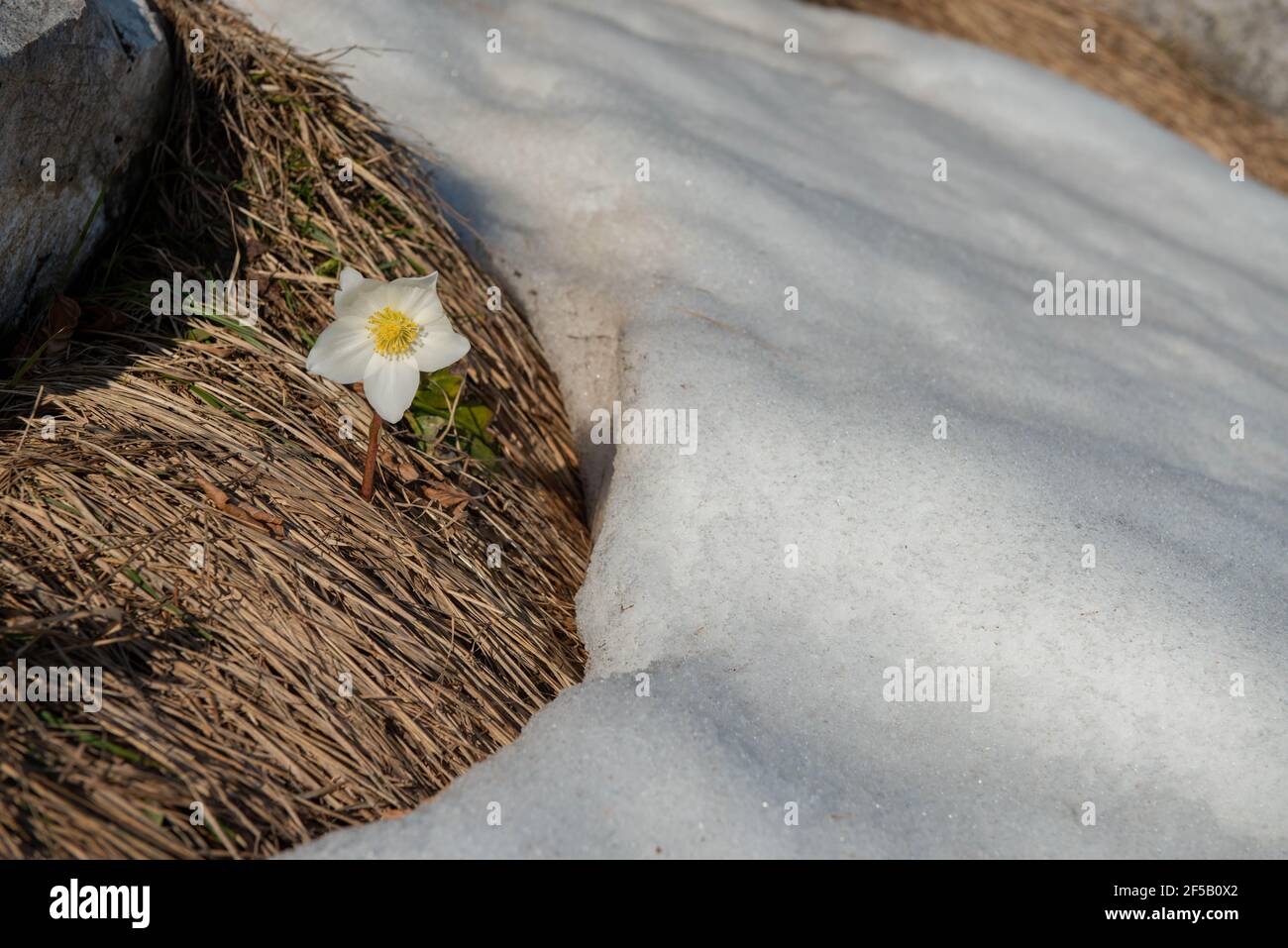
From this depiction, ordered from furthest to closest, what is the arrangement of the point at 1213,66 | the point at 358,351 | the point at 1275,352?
the point at 1213,66, the point at 1275,352, the point at 358,351

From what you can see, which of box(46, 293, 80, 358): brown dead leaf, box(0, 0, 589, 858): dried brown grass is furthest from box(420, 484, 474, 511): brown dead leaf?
box(46, 293, 80, 358): brown dead leaf

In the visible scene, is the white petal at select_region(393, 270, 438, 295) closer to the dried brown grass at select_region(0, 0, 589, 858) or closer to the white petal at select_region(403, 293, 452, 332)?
the white petal at select_region(403, 293, 452, 332)

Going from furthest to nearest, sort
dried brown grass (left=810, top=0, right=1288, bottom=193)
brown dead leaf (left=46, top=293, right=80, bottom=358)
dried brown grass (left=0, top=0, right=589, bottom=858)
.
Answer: dried brown grass (left=810, top=0, right=1288, bottom=193)
brown dead leaf (left=46, top=293, right=80, bottom=358)
dried brown grass (left=0, top=0, right=589, bottom=858)

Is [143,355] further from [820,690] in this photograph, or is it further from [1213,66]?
[1213,66]

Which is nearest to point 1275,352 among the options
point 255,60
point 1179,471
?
point 1179,471

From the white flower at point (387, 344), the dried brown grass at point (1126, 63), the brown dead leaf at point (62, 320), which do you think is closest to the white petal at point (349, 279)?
the white flower at point (387, 344)

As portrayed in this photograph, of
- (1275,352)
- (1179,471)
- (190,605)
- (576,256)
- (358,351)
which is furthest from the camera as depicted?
(1275,352)

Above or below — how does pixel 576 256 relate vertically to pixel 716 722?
above

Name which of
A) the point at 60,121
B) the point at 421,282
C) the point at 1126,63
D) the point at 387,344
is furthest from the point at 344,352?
the point at 1126,63
